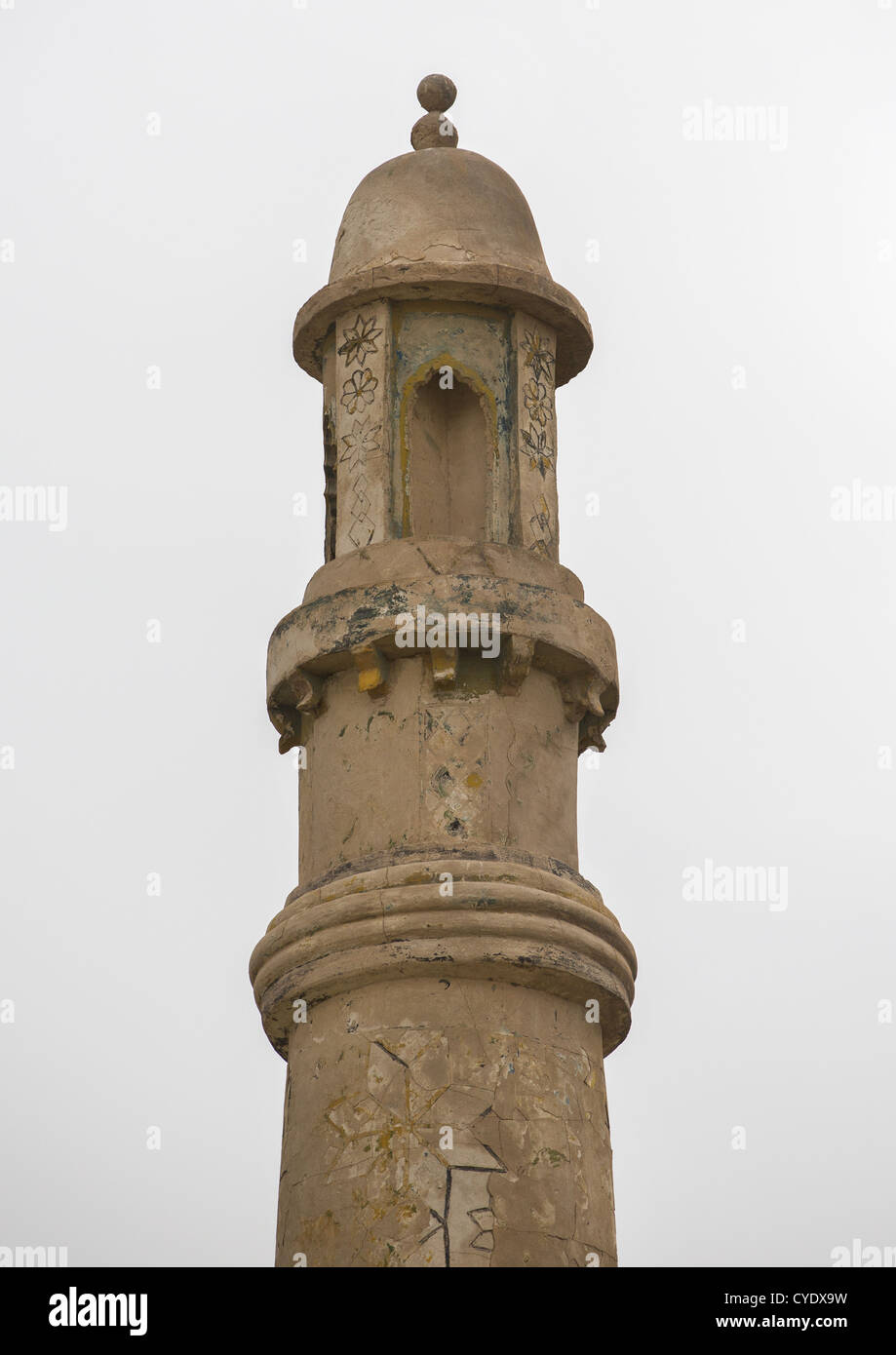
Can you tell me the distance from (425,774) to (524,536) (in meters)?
1.46

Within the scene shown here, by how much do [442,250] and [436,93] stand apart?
1338 mm

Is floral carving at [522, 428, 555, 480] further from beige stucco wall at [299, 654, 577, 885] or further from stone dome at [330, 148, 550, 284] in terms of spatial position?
beige stucco wall at [299, 654, 577, 885]

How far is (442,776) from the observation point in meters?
10.8

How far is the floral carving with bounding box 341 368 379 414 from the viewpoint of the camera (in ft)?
39.0

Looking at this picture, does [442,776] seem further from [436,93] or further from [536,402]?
[436,93]

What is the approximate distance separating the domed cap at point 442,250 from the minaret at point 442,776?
2 cm

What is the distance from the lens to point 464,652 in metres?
11.1

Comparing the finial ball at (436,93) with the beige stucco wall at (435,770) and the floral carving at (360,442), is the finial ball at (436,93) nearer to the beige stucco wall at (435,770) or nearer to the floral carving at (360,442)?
the floral carving at (360,442)

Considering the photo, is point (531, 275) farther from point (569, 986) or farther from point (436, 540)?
point (569, 986)

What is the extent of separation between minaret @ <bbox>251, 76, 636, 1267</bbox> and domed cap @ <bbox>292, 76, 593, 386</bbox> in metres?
0.02

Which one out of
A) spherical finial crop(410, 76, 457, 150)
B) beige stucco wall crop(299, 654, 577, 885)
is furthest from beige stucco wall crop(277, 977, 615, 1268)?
spherical finial crop(410, 76, 457, 150)

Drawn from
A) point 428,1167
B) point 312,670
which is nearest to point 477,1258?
point 428,1167

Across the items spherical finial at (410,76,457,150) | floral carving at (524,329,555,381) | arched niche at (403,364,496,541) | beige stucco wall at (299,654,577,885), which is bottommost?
beige stucco wall at (299,654,577,885)

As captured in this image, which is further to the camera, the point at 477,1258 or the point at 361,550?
the point at 361,550
